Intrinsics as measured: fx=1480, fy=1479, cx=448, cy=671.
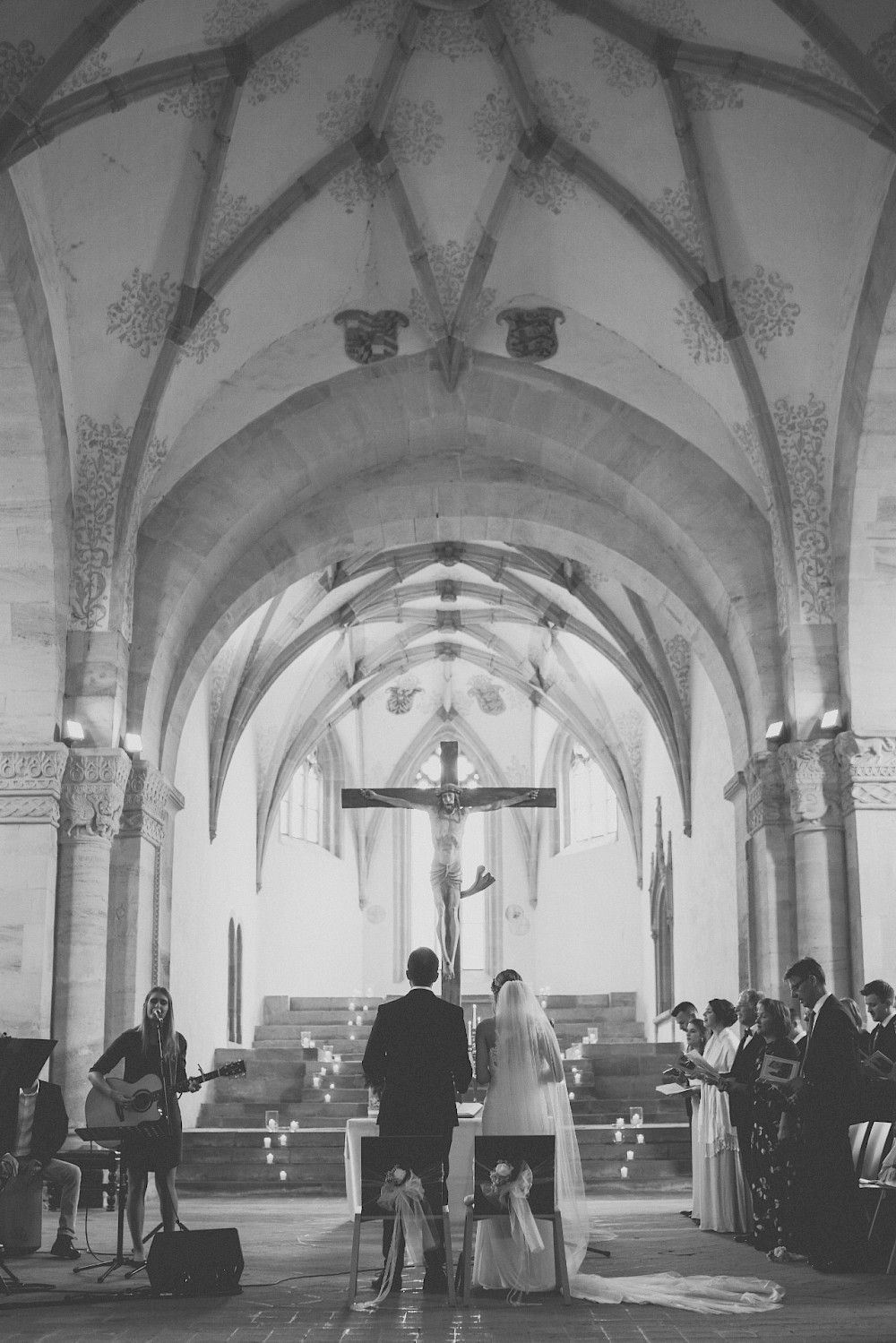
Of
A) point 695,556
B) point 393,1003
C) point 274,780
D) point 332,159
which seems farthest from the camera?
point 274,780

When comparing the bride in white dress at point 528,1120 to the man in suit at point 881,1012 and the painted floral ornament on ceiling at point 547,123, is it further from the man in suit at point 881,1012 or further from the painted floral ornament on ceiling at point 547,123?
the painted floral ornament on ceiling at point 547,123

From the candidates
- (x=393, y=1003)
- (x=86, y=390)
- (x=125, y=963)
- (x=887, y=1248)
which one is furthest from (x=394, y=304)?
(x=887, y=1248)

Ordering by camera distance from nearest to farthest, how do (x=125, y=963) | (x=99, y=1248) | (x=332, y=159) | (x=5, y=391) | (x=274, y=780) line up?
(x=99, y=1248), (x=5, y=391), (x=332, y=159), (x=125, y=963), (x=274, y=780)

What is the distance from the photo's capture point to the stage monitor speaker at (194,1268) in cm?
642

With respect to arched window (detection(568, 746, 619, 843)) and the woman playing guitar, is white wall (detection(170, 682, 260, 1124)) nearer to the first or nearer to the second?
arched window (detection(568, 746, 619, 843))

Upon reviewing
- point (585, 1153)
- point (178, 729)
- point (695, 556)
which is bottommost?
point (585, 1153)

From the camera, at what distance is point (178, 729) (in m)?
14.4

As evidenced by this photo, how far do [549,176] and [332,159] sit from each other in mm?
1766

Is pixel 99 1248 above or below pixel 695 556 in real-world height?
below

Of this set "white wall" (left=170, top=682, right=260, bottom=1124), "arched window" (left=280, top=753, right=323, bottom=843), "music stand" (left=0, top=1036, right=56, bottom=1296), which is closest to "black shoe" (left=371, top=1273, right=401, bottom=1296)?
"music stand" (left=0, top=1036, right=56, bottom=1296)

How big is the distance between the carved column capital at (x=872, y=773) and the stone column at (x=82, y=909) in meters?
6.00

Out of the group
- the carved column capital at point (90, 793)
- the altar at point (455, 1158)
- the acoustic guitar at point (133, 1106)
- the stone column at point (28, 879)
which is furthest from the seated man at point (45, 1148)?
the carved column capital at point (90, 793)

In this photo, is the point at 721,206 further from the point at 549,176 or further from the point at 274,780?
the point at 274,780

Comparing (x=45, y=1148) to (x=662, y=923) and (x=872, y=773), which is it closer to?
(x=872, y=773)
